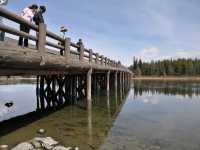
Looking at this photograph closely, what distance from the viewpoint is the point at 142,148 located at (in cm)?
777

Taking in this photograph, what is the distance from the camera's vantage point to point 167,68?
14700 cm

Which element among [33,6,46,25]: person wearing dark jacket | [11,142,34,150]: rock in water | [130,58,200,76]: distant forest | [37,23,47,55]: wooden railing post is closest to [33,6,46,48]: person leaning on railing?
[33,6,46,25]: person wearing dark jacket

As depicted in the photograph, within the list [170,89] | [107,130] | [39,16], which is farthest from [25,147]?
[170,89]

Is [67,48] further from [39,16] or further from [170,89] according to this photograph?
[170,89]

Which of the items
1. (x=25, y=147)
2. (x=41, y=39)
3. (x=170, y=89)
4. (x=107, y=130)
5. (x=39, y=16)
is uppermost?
(x=39, y=16)

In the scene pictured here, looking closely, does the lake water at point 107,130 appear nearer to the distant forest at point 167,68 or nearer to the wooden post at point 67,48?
the wooden post at point 67,48

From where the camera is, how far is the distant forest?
140 meters

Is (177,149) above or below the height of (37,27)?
below

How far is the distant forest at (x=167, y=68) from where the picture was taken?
140 meters

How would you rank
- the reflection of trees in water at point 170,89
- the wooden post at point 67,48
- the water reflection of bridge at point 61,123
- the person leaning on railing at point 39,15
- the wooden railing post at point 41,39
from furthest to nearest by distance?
the reflection of trees in water at point 170,89 < the wooden post at point 67,48 < the person leaning on railing at point 39,15 < the water reflection of bridge at point 61,123 < the wooden railing post at point 41,39

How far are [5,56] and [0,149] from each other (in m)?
2.81

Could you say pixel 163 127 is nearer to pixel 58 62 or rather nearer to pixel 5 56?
pixel 58 62

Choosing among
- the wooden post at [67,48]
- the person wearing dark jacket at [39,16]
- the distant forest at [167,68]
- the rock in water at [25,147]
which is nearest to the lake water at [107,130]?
the rock in water at [25,147]

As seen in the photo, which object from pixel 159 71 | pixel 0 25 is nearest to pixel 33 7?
pixel 0 25
